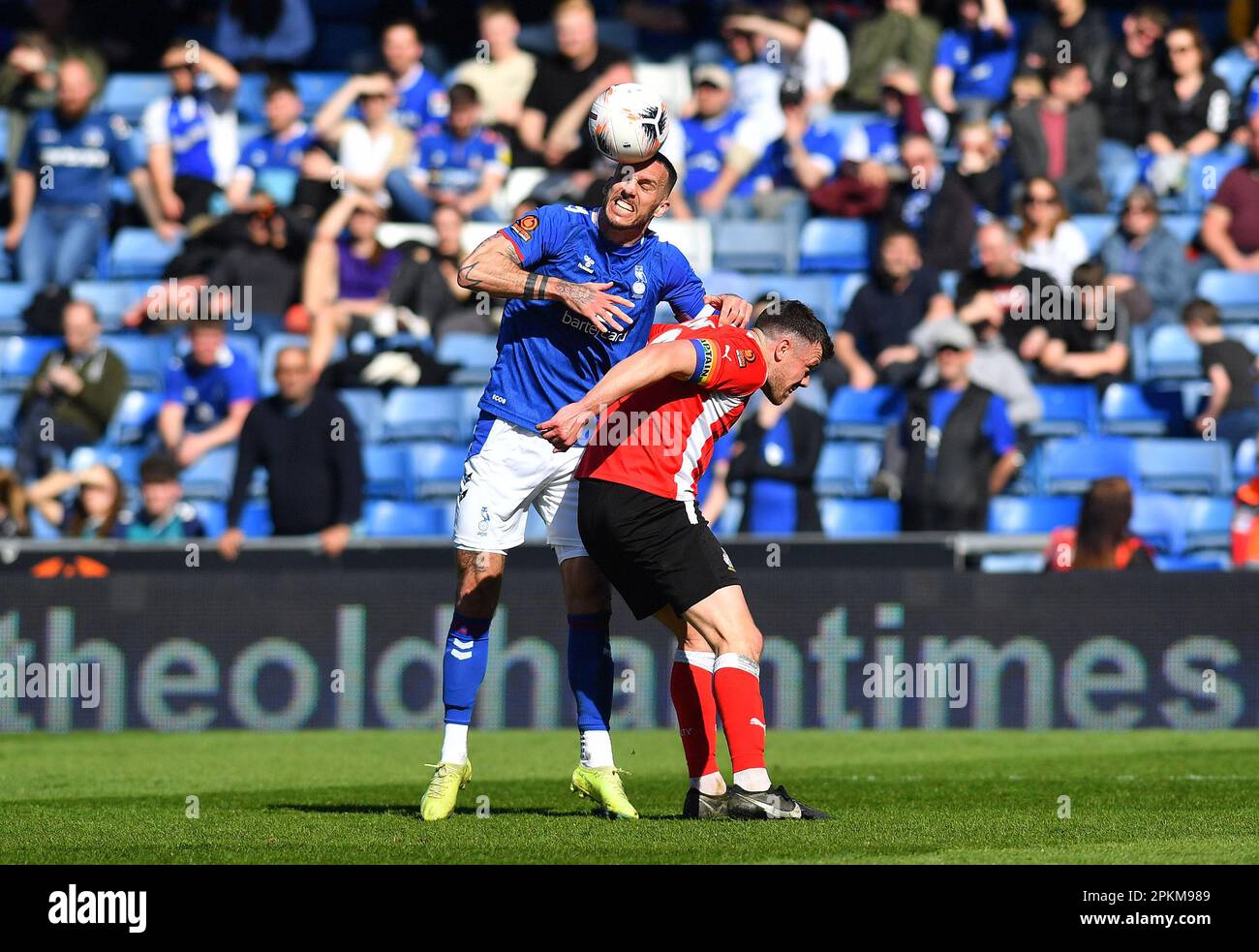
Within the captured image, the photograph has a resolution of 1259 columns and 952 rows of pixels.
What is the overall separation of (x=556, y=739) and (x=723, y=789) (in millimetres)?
4118

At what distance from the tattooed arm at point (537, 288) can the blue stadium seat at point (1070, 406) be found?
7894mm

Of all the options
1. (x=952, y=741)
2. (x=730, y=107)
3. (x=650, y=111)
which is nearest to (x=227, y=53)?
(x=730, y=107)

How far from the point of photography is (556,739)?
476 inches

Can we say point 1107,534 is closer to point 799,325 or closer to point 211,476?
point 799,325

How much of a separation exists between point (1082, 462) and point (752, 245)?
3556 mm

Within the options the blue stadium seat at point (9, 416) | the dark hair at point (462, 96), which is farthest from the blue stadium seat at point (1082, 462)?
the blue stadium seat at point (9, 416)

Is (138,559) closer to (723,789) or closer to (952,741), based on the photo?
(952,741)

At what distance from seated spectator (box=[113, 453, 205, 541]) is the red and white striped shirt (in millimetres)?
6810

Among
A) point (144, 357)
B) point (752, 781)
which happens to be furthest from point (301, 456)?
point (752, 781)

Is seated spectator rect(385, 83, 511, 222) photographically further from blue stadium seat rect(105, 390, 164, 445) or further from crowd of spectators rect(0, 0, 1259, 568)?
blue stadium seat rect(105, 390, 164, 445)

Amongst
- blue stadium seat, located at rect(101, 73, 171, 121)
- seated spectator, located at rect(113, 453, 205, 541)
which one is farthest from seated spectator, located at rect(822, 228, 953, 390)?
blue stadium seat, located at rect(101, 73, 171, 121)

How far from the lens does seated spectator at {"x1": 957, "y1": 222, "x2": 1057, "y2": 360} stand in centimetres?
1512

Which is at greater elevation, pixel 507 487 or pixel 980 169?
pixel 980 169

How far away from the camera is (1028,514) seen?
567 inches
